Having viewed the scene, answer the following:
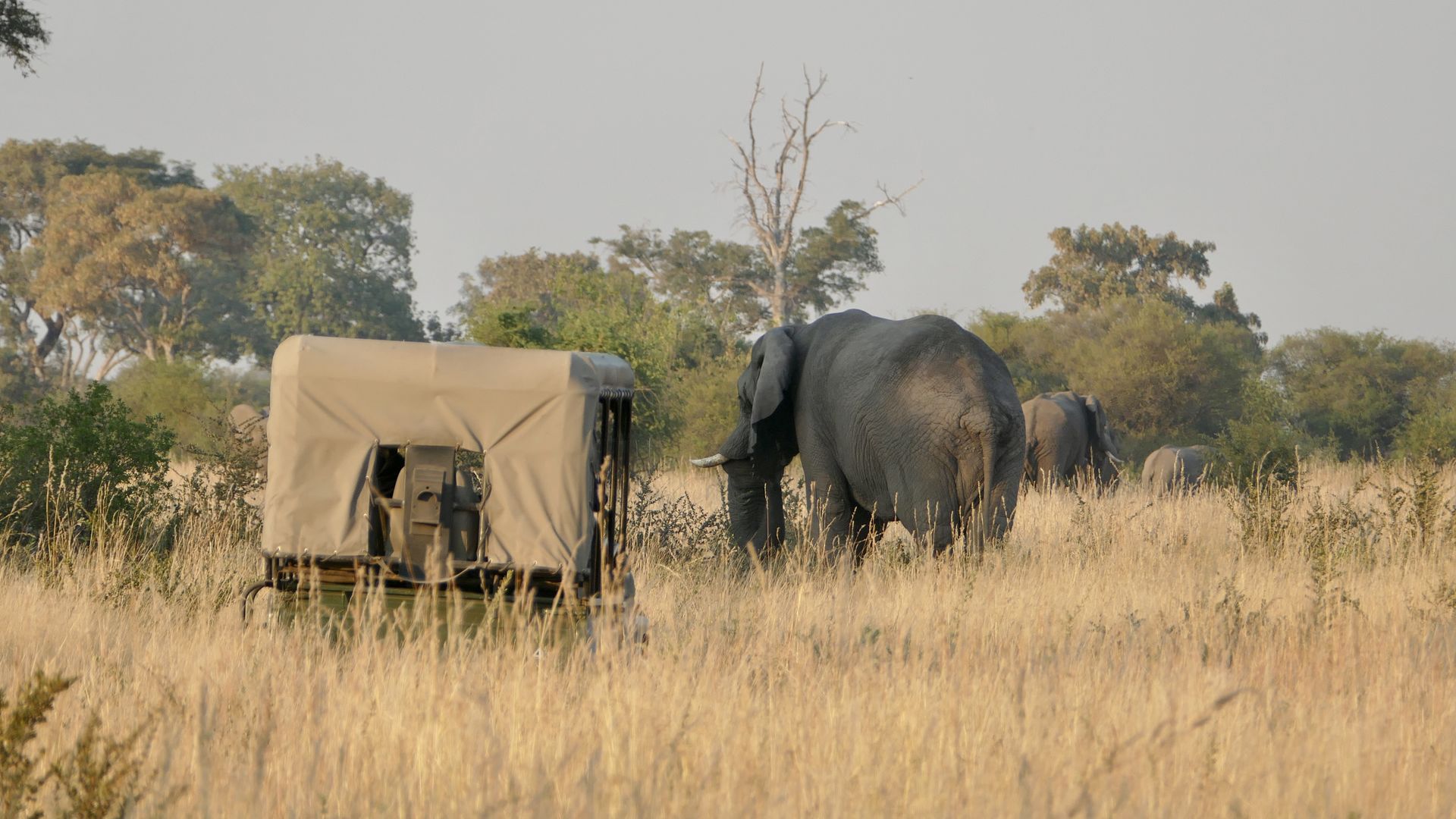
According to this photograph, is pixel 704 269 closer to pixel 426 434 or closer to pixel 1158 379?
pixel 1158 379

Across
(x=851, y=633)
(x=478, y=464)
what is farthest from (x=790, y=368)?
(x=851, y=633)

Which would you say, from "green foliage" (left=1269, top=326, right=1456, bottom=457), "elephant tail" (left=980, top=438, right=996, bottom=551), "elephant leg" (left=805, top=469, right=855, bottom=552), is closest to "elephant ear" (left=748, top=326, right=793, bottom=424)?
"elephant leg" (left=805, top=469, right=855, bottom=552)

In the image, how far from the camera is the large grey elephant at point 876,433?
1041 centimetres

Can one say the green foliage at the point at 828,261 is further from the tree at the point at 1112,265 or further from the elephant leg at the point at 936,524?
the elephant leg at the point at 936,524

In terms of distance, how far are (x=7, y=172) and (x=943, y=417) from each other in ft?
148

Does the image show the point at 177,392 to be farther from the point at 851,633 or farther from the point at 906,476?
the point at 851,633

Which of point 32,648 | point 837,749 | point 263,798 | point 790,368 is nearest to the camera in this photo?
point 263,798

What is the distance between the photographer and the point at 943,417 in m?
10.4

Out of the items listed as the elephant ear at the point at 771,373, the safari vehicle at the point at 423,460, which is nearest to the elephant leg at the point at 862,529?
the elephant ear at the point at 771,373

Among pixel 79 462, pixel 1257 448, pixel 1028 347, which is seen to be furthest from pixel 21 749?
pixel 1028 347

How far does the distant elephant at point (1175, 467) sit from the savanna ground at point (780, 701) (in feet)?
40.1

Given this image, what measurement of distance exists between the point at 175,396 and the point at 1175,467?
55.5 feet

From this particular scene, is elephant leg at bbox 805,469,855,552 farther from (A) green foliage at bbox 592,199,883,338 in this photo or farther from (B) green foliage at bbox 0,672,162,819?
(A) green foliage at bbox 592,199,883,338

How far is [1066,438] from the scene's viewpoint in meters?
22.0
